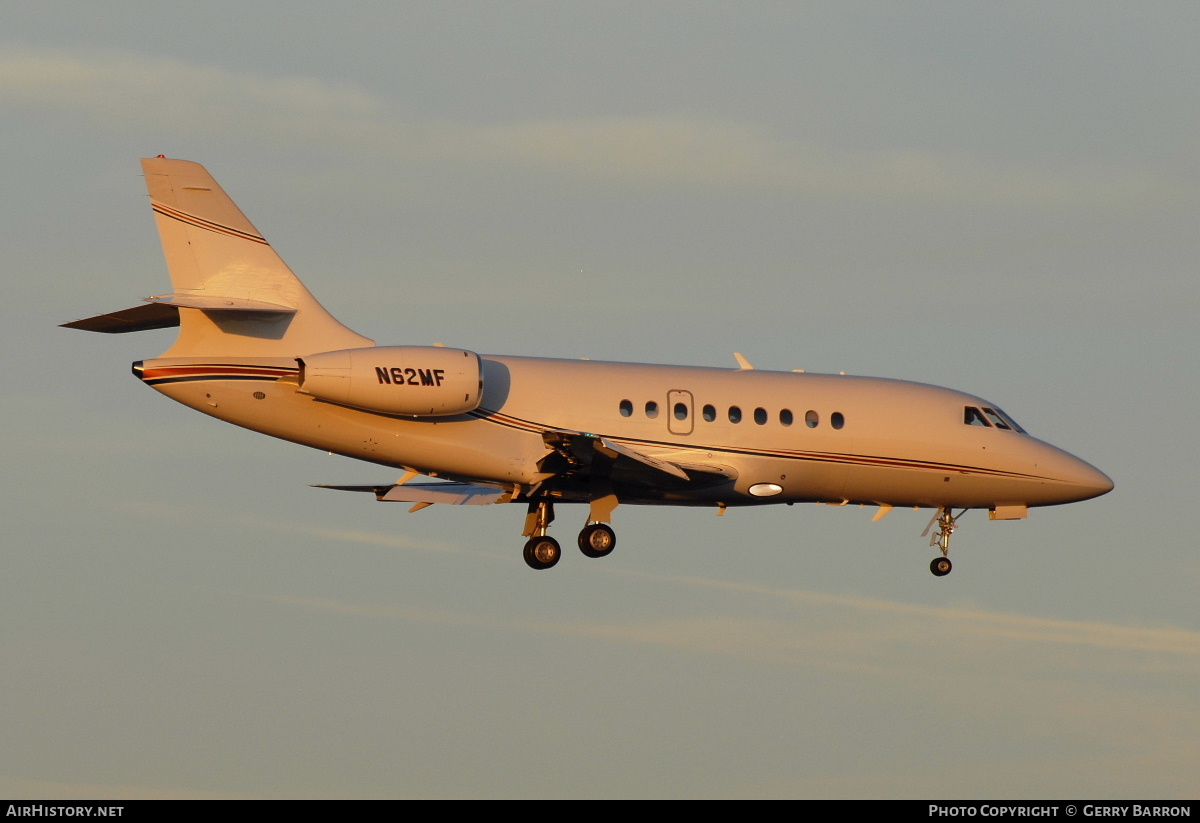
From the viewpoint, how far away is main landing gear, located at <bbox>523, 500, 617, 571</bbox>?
28.7m

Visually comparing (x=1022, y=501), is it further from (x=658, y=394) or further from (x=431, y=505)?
(x=431, y=505)

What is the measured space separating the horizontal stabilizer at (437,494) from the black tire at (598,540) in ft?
6.89

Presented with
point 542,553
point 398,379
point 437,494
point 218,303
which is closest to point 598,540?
point 542,553

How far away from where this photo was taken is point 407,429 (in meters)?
27.1

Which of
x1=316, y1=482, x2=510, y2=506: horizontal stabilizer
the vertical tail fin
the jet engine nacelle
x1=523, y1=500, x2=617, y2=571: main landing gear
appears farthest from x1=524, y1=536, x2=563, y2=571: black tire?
the vertical tail fin

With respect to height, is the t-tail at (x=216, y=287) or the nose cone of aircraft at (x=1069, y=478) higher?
Result: the t-tail at (x=216, y=287)

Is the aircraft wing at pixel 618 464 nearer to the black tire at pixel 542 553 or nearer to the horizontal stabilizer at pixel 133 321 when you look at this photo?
the black tire at pixel 542 553

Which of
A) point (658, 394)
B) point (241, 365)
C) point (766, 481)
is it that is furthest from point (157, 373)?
point (766, 481)

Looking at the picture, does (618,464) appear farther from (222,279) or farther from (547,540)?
(222,279)

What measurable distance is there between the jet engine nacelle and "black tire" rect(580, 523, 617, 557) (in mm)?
3339

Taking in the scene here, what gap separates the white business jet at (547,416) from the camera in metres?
26.2

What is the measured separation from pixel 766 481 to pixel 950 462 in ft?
11.9

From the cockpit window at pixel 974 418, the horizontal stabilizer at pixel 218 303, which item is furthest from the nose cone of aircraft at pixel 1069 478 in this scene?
the horizontal stabilizer at pixel 218 303

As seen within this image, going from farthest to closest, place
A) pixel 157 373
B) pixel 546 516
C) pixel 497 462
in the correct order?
1. pixel 546 516
2. pixel 497 462
3. pixel 157 373
